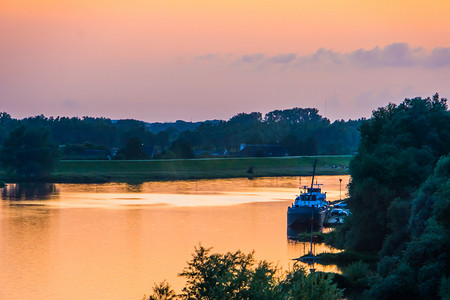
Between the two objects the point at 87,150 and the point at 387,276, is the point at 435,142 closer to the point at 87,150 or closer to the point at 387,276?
the point at 387,276

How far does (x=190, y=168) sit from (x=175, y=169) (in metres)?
3.47

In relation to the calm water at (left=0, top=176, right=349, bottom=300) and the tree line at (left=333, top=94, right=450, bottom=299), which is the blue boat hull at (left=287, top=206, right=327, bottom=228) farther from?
the tree line at (left=333, top=94, right=450, bottom=299)

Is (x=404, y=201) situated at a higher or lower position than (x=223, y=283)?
higher

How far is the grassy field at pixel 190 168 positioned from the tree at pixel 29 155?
372 centimetres

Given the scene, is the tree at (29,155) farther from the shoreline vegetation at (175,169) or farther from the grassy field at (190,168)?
the grassy field at (190,168)

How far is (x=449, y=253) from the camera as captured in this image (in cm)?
3762

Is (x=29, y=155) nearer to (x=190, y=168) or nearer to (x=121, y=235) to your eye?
(x=190, y=168)

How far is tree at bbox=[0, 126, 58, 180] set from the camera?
13150 centimetres

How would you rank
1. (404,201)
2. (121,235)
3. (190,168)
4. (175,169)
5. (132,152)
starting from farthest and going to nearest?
(132,152), (190,168), (175,169), (121,235), (404,201)

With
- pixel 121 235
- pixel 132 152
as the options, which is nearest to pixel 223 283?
pixel 121 235

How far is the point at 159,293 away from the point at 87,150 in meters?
151

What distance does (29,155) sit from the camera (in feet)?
437

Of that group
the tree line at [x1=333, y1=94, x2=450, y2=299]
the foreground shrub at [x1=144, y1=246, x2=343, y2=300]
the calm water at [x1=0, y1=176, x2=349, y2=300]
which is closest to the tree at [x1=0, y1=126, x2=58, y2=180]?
the calm water at [x1=0, y1=176, x2=349, y2=300]

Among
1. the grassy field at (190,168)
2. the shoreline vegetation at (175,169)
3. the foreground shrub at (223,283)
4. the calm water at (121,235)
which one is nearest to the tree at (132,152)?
the shoreline vegetation at (175,169)
